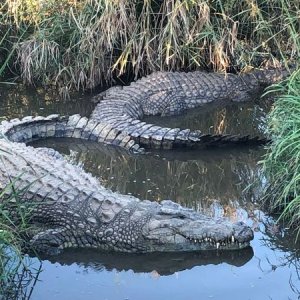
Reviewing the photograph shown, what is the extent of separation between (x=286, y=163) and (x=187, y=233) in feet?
3.21

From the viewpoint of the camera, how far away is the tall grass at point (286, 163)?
510 centimetres

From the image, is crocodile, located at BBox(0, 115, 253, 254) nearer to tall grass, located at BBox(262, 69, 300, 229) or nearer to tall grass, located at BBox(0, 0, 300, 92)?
tall grass, located at BBox(262, 69, 300, 229)

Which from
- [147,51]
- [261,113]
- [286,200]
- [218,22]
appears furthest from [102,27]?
[286,200]

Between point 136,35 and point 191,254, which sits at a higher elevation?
point 136,35

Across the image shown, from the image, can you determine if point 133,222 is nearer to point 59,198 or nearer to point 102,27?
point 59,198

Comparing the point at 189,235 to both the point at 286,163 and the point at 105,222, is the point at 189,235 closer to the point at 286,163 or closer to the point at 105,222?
the point at 105,222

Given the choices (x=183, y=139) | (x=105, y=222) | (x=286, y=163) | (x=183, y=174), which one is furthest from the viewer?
(x=183, y=139)

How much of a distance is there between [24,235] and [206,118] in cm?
360

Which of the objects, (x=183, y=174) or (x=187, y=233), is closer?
(x=187, y=233)

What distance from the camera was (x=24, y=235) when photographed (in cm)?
505

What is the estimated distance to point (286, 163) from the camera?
17.4ft

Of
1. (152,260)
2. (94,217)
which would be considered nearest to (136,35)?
(94,217)

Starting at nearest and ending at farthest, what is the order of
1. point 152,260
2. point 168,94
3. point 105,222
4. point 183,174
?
point 152,260, point 105,222, point 183,174, point 168,94

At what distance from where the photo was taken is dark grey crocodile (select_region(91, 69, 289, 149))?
299 inches
